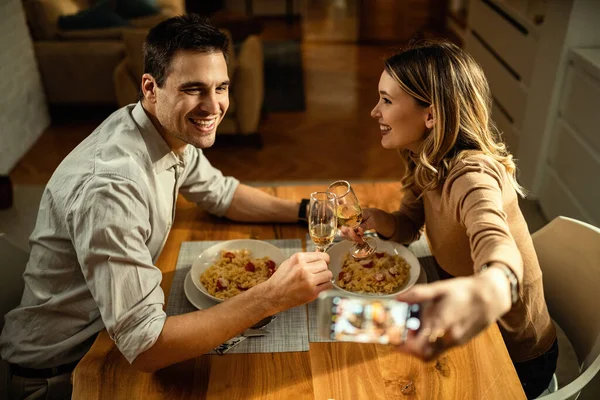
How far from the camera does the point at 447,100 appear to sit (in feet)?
4.77

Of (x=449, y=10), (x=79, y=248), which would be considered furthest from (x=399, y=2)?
(x=79, y=248)

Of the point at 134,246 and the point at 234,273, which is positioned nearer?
the point at 134,246

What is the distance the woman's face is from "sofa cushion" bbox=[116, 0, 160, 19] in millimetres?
4402

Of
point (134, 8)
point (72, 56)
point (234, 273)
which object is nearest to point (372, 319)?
point (234, 273)

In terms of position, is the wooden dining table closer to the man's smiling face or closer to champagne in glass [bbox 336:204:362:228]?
champagne in glass [bbox 336:204:362:228]

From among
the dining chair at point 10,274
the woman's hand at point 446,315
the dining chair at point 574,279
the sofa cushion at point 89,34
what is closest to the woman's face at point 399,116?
the dining chair at point 574,279

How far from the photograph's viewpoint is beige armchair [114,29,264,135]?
385cm

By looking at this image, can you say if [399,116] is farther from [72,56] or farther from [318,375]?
[72,56]

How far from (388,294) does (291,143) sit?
3.07m

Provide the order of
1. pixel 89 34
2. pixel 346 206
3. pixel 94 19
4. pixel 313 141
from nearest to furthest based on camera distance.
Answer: pixel 346 206 → pixel 313 141 → pixel 89 34 → pixel 94 19

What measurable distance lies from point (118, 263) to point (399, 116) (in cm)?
84

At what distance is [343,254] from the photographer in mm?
1624

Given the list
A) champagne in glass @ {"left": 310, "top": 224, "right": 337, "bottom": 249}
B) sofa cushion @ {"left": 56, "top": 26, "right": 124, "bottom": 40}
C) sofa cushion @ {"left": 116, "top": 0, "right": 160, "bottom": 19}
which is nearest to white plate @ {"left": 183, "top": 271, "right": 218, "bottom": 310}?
champagne in glass @ {"left": 310, "top": 224, "right": 337, "bottom": 249}

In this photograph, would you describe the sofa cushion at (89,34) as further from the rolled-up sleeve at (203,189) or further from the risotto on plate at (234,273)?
the risotto on plate at (234,273)
